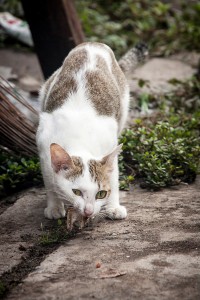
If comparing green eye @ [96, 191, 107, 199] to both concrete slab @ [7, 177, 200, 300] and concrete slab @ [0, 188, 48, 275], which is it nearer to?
concrete slab @ [7, 177, 200, 300]

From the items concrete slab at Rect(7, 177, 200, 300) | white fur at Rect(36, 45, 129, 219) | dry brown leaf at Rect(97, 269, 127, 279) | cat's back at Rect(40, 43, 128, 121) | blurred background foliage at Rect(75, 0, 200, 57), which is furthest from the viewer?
blurred background foliage at Rect(75, 0, 200, 57)

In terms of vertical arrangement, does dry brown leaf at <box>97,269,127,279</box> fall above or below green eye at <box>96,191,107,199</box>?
above

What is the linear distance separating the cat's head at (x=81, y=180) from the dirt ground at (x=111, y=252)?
0.23 meters

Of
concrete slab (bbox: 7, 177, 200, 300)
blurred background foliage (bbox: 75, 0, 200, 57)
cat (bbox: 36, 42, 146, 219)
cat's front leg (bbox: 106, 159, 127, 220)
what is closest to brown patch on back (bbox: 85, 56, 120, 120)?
cat (bbox: 36, 42, 146, 219)

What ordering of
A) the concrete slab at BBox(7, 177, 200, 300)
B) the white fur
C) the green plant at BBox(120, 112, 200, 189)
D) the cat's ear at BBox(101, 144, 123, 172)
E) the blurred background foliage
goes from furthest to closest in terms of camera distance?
1. the blurred background foliage
2. the green plant at BBox(120, 112, 200, 189)
3. the cat's ear at BBox(101, 144, 123, 172)
4. the white fur
5. the concrete slab at BBox(7, 177, 200, 300)

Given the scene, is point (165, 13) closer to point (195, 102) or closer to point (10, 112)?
point (195, 102)

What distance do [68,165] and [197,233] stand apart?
84 centimetres

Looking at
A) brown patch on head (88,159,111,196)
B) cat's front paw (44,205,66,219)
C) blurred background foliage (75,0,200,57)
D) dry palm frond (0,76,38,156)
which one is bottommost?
blurred background foliage (75,0,200,57)

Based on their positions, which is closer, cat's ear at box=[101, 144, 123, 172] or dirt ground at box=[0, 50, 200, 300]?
dirt ground at box=[0, 50, 200, 300]

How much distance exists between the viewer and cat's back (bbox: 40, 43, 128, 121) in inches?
158

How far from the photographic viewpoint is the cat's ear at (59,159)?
3357 millimetres

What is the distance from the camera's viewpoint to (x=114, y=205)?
3883 millimetres

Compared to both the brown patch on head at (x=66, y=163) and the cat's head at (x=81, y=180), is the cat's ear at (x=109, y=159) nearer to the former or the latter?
the cat's head at (x=81, y=180)

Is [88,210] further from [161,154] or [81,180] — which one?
[161,154]
